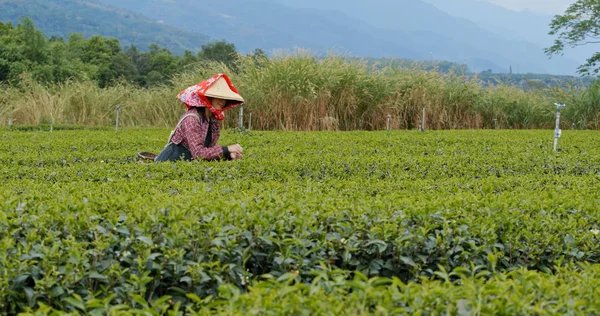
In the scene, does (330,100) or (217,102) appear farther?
(330,100)

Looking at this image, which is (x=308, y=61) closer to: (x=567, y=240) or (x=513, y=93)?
(x=513, y=93)

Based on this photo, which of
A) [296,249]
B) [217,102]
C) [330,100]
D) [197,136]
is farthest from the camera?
[330,100]

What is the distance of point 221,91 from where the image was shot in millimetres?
6988

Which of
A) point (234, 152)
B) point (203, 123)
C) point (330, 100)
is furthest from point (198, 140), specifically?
point (330, 100)

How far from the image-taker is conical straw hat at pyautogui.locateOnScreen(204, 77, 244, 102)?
6902 mm

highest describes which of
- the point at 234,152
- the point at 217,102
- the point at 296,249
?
the point at 217,102

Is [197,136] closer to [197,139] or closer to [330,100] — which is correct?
[197,139]

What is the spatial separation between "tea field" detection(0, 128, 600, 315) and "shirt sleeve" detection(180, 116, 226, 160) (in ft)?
3.23

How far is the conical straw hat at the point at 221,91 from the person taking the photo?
6902mm

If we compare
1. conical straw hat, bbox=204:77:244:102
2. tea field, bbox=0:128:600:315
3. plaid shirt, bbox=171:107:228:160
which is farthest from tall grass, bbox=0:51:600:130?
tea field, bbox=0:128:600:315

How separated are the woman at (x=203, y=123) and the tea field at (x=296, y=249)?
1.04 meters

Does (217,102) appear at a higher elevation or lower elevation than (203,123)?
higher

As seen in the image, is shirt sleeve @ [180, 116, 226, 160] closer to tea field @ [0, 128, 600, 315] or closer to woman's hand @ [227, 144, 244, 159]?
woman's hand @ [227, 144, 244, 159]

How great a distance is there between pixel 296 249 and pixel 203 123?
387 centimetres
